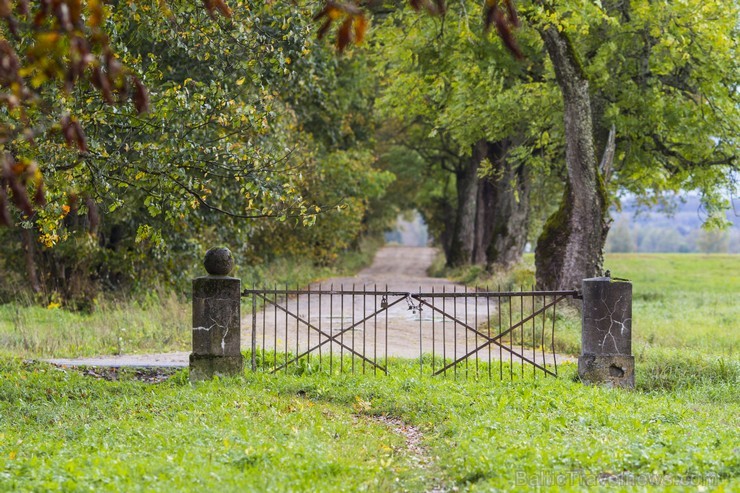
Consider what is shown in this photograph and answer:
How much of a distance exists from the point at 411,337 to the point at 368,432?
28.8ft

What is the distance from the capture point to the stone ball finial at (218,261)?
1133 cm

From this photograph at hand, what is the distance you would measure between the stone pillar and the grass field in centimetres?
45

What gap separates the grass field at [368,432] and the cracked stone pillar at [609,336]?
0.42 m

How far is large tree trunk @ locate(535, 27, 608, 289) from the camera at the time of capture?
1727cm

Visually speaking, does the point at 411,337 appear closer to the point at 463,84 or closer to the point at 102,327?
the point at 102,327

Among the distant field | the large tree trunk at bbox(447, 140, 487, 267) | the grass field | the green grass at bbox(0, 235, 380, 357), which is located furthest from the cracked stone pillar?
the large tree trunk at bbox(447, 140, 487, 267)

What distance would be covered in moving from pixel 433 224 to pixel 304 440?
1811 inches

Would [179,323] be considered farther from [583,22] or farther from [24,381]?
[583,22]

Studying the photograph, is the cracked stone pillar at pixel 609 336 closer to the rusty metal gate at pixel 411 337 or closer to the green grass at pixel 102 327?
the rusty metal gate at pixel 411 337

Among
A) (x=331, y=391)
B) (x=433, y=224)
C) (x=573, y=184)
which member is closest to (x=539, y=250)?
(x=573, y=184)

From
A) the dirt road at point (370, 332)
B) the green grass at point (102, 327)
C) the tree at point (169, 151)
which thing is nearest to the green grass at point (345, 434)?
the dirt road at point (370, 332)

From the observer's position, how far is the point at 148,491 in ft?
18.9

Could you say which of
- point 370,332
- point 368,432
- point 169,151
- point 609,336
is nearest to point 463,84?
point 370,332

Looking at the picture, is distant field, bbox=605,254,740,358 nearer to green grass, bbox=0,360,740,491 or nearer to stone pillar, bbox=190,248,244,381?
green grass, bbox=0,360,740,491
